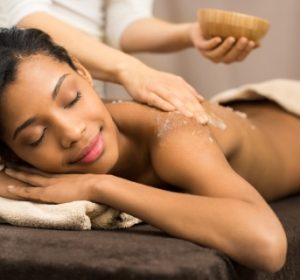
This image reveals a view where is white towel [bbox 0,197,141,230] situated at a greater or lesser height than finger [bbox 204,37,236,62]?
lesser

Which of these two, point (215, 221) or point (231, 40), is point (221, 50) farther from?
point (215, 221)

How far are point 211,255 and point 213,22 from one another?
2.61ft

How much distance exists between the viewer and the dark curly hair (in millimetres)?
1225

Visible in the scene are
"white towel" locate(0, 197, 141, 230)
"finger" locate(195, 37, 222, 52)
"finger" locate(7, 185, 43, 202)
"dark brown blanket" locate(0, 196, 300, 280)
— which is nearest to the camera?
"dark brown blanket" locate(0, 196, 300, 280)

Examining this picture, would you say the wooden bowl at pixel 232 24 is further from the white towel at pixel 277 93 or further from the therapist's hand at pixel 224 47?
the white towel at pixel 277 93

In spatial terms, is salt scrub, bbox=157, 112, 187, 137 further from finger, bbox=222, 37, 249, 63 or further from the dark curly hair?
finger, bbox=222, 37, 249, 63

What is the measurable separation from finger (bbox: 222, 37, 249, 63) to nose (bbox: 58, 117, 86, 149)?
1.94 feet

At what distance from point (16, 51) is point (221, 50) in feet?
2.08

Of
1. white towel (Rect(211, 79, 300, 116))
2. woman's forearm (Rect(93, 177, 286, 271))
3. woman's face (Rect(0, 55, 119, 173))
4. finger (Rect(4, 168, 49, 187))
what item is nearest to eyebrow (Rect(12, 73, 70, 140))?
woman's face (Rect(0, 55, 119, 173))

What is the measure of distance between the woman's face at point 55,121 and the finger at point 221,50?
488 mm

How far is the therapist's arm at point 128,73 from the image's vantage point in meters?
1.37

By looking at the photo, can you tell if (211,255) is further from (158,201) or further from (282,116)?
(282,116)

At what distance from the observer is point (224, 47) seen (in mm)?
1652

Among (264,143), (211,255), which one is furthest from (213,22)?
(211,255)
